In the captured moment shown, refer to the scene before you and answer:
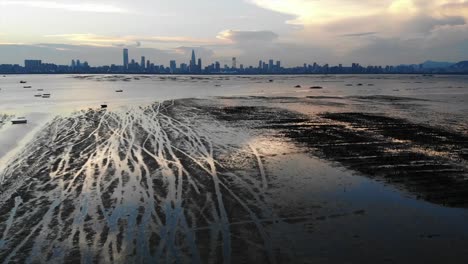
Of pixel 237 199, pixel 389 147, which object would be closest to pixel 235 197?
pixel 237 199

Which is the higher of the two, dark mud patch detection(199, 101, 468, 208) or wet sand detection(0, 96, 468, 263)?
dark mud patch detection(199, 101, 468, 208)

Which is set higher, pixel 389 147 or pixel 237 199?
pixel 389 147

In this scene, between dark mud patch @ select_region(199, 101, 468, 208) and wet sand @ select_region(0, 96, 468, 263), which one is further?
dark mud patch @ select_region(199, 101, 468, 208)

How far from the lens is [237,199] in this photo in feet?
54.5

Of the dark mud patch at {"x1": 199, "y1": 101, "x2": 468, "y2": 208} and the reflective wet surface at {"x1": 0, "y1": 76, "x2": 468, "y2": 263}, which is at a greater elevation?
the dark mud patch at {"x1": 199, "y1": 101, "x2": 468, "y2": 208}

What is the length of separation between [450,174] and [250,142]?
45.6 feet

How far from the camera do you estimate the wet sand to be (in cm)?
1210

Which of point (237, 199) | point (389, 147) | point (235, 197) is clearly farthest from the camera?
point (389, 147)

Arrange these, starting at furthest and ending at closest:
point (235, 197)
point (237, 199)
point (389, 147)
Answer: point (389, 147) → point (235, 197) → point (237, 199)

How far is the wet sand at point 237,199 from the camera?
12.1 metres

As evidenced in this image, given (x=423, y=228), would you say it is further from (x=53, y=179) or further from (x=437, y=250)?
(x=53, y=179)

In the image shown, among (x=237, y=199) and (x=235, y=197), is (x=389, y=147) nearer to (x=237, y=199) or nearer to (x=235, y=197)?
(x=235, y=197)

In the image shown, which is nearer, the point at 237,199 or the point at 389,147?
the point at 237,199

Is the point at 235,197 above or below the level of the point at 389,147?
below
